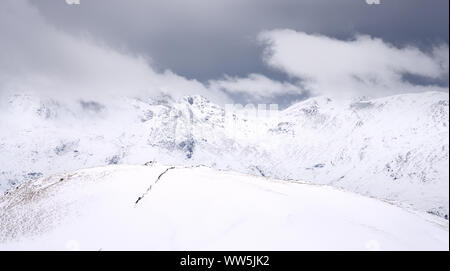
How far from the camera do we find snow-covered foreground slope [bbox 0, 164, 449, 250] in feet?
65.5

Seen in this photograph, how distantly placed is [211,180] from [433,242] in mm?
13747

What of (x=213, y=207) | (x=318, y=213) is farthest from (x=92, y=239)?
(x=318, y=213)

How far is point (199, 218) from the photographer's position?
22.1 metres

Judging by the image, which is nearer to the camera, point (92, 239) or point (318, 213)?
point (92, 239)

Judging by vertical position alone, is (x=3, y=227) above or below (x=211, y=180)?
below

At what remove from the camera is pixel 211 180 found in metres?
27.5

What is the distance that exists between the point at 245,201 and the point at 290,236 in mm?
4440

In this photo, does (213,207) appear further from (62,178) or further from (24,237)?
(62,178)

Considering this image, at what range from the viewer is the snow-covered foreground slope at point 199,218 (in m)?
20.0

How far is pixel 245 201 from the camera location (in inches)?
938
